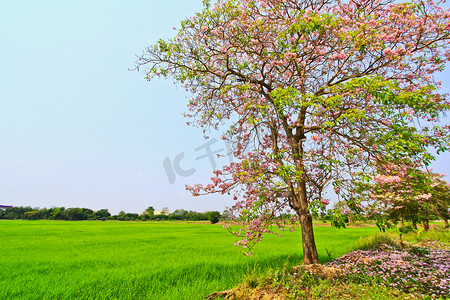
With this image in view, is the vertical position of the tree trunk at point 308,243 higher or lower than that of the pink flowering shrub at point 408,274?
higher

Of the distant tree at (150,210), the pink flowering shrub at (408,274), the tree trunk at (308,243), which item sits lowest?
the distant tree at (150,210)

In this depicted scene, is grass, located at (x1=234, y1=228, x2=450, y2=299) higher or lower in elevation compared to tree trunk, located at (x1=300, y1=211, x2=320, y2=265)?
lower

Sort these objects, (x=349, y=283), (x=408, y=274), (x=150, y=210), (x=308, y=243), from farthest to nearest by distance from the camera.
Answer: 1. (x=150, y=210)
2. (x=308, y=243)
3. (x=408, y=274)
4. (x=349, y=283)

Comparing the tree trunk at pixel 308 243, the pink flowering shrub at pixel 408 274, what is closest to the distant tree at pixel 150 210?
the tree trunk at pixel 308 243

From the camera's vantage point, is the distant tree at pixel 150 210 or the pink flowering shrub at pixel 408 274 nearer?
the pink flowering shrub at pixel 408 274

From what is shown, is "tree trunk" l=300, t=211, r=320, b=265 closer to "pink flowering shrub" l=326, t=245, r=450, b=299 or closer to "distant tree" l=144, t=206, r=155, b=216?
"pink flowering shrub" l=326, t=245, r=450, b=299

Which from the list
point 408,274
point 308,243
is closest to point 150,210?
point 308,243

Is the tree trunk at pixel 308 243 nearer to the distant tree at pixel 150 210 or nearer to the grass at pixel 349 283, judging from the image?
the grass at pixel 349 283

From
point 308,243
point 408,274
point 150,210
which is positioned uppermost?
point 308,243

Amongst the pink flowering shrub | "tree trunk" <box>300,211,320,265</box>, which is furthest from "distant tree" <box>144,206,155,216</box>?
the pink flowering shrub

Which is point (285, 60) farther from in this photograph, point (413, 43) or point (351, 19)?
point (413, 43)

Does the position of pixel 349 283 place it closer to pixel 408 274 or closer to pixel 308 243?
pixel 308 243

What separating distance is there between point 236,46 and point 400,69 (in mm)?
5459

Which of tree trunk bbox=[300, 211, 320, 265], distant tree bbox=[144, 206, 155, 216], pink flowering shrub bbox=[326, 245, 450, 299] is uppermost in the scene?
tree trunk bbox=[300, 211, 320, 265]
